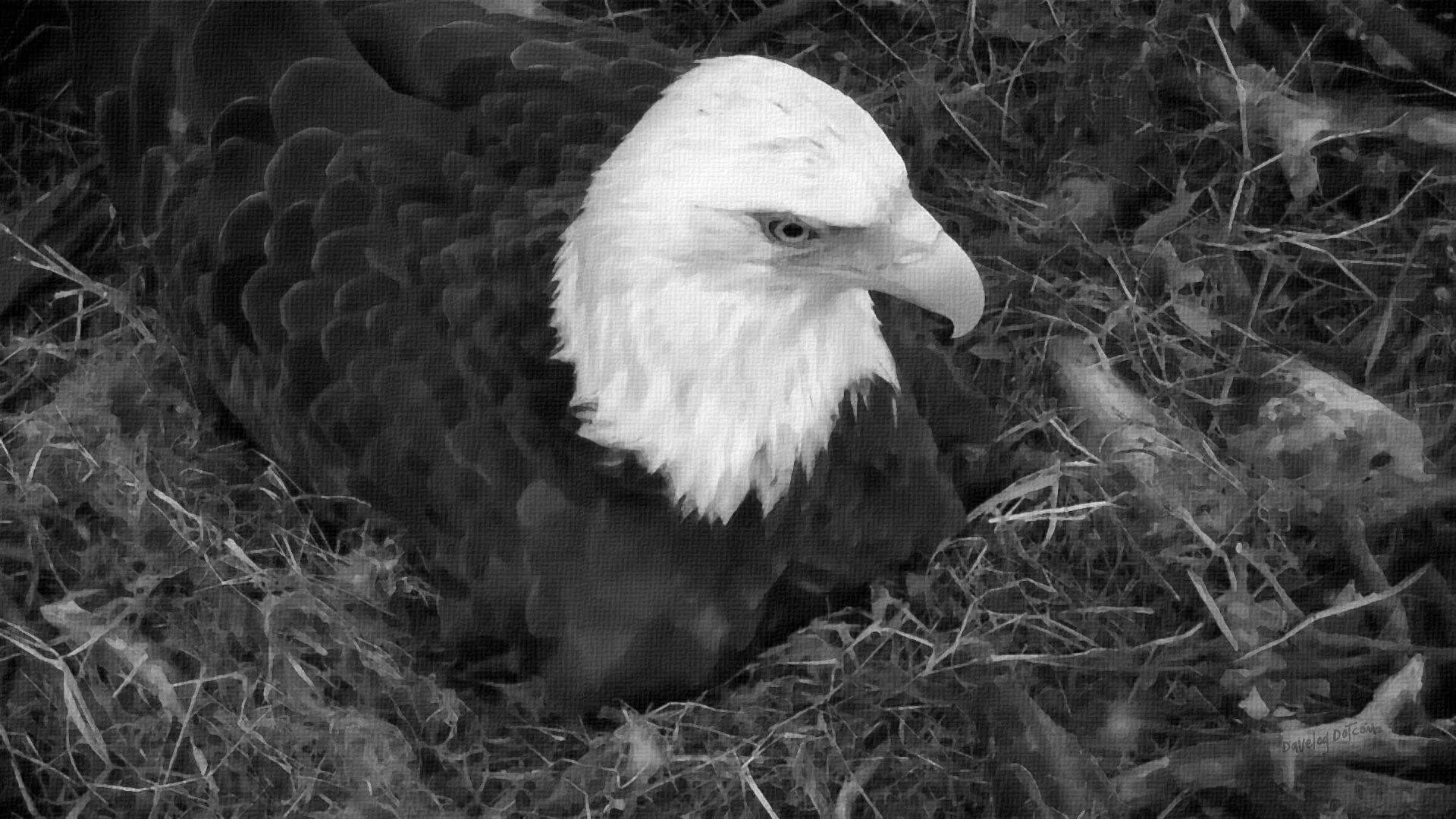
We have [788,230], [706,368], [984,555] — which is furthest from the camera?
[984,555]

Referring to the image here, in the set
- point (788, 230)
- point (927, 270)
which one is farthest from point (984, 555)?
point (788, 230)

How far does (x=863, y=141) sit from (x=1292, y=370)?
3.73 ft

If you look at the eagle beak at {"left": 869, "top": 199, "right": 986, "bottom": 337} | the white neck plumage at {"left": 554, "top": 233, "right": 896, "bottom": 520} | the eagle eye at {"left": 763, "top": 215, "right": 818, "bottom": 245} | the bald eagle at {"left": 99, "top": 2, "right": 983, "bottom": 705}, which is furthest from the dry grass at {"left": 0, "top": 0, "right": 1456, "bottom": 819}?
the eagle eye at {"left": 763, "top": 215, "right": 818, "bottom": 245}

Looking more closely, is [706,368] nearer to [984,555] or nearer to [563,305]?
[563,305]

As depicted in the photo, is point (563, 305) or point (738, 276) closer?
point (738, 276)

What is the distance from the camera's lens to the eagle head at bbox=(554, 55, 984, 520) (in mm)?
1381

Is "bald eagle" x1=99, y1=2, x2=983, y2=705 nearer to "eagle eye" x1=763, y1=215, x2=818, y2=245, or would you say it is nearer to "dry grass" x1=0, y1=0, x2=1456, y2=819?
"eagle eye" x1=763, y1=215, x2=818, y2=245

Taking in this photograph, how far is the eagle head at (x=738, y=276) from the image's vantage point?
1.38 metres

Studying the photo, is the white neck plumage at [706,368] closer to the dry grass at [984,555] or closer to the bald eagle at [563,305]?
the bald eagle at [563,305]

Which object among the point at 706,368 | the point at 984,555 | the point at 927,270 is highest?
the point at 927,270

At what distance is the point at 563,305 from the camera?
1.61 meters

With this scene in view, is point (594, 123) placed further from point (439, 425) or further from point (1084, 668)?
point (1084, 668)

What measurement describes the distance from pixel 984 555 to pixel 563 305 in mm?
917

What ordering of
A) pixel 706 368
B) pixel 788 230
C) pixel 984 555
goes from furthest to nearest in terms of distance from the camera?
pixel 984 555
pixel 706 368
pixel 788 230
